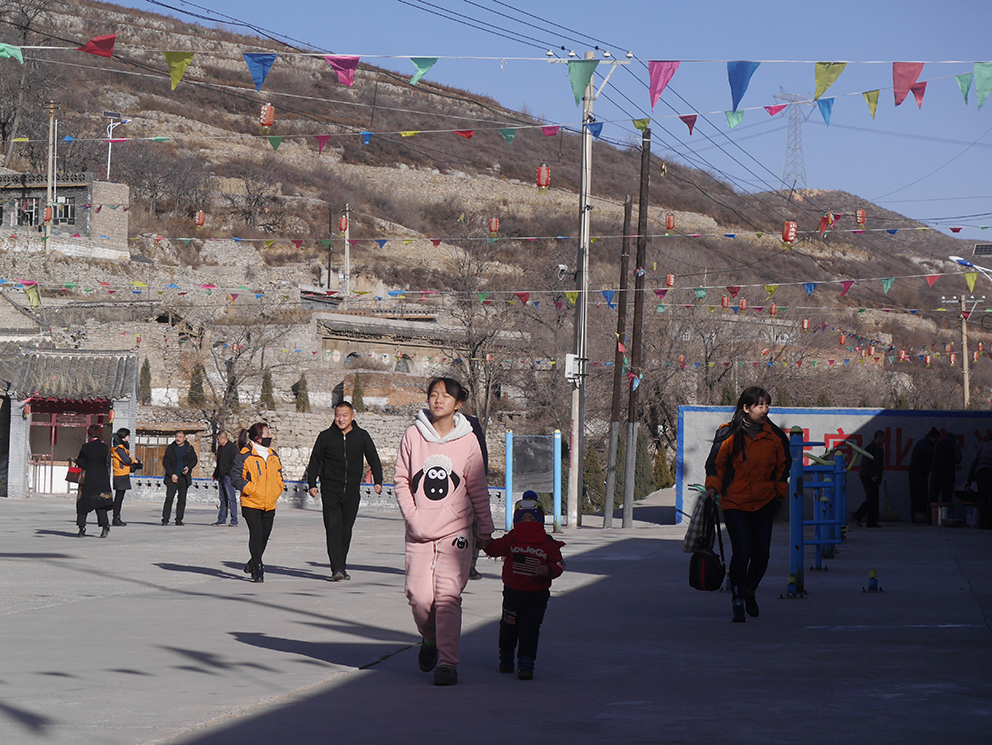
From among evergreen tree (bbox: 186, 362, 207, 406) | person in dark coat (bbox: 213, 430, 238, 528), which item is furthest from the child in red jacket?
evergreen tree (bbox: 186, 362, 207, 406)

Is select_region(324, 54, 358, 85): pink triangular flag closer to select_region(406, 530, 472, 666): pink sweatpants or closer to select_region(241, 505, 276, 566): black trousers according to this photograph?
select_region(241, 505, 276, 566): black trousers

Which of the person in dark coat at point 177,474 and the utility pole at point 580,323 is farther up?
the utility pole at point 580,323

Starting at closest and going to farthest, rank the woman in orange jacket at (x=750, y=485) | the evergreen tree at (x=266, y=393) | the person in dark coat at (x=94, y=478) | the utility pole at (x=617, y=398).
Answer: the woman in orange jacket at (x=750, y=485), the person in dark coat at (x=94, y=478), the utility pole at (x=617, y=398), the evergreen tree at (x=266, y=393)

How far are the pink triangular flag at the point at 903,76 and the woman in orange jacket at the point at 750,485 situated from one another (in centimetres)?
663

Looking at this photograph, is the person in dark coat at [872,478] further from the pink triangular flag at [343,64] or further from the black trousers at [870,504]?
the pink triangular flag at [343,64]

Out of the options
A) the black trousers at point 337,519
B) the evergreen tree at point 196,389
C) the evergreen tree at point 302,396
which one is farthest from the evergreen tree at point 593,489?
the black trousers at point 337,519

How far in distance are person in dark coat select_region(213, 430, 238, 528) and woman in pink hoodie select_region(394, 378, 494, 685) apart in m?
13.8

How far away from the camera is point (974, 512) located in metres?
18.5

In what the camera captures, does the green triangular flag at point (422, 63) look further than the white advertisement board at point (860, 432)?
No

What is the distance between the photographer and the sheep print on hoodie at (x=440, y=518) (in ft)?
20.1

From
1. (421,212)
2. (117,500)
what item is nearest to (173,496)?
(117,500)

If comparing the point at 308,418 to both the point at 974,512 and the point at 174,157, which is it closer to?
the point at 974,512

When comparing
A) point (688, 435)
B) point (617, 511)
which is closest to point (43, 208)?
point (617, 511)

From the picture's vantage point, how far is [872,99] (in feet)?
46.8
